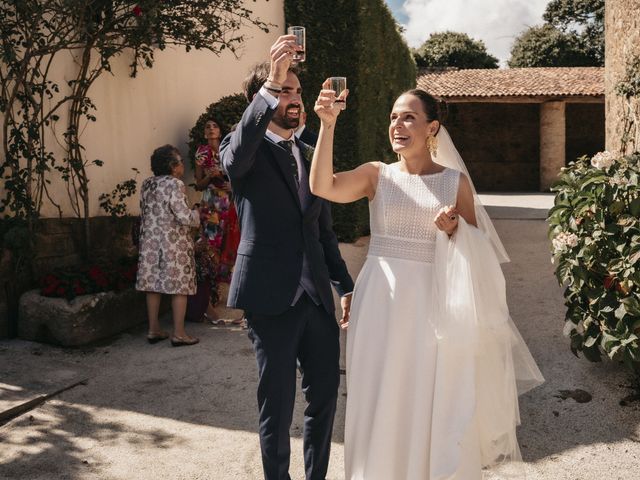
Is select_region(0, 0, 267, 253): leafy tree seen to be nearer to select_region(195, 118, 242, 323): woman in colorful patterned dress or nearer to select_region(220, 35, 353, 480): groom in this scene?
select_region(195, 118, 242, 323): woman in colorful patterned dress

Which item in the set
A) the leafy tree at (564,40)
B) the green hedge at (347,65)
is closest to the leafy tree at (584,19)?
the leafy tree at (564,40)

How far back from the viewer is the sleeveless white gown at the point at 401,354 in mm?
2775

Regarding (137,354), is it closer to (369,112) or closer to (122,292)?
(122,292)

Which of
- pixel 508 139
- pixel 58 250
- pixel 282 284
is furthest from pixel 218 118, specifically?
pixel 508 139

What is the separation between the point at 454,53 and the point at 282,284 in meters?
37.2

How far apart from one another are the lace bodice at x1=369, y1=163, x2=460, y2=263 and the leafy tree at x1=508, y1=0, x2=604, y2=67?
114 ft

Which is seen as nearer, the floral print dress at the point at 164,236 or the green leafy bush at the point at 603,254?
the green leafy bush at the point at 603,254

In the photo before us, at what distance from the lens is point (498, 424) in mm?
2895

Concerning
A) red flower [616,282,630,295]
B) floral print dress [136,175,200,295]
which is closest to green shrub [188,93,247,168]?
floral print dress [136,175,200,295]

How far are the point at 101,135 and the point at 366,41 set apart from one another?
5020 millimetres

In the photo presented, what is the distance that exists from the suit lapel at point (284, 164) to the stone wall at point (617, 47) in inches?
177

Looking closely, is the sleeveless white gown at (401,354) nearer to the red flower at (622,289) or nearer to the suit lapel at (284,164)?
the suit lapel at (284,164)

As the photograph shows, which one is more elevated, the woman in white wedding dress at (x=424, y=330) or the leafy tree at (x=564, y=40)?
the leafy tree at (x=564, y=40)

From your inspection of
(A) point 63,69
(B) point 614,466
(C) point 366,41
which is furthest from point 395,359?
(C) point 366,41
